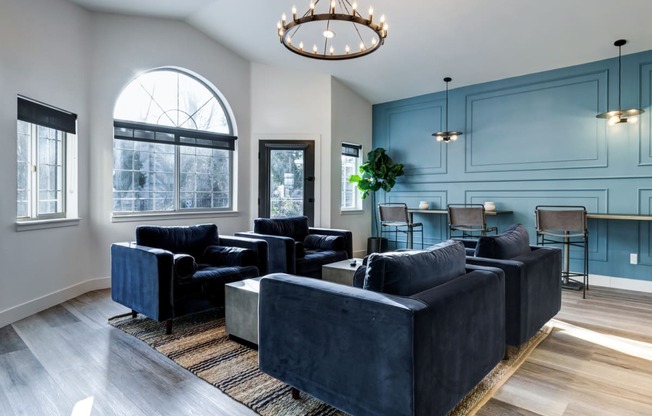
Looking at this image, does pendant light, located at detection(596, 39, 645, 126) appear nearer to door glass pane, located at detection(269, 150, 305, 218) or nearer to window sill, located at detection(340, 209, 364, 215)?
window sill, located at detection(340, 209, 364, 215)

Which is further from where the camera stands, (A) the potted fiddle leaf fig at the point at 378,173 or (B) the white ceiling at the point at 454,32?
(A) the potted fiddle leaf fig at the point at 378,173

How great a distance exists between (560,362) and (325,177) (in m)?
3.95

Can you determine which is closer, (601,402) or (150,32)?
(601,402)

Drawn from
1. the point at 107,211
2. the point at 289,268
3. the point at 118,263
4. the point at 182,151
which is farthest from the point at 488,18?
the point at 107,211

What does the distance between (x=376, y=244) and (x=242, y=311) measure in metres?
4.06

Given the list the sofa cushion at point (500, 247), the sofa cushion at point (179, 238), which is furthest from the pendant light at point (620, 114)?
the sofa cushion at point (179, 238)

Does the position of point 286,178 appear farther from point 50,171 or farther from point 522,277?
point 522,277

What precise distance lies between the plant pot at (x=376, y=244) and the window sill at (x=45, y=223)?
4292 millimetres

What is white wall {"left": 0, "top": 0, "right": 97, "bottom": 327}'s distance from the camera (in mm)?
3035

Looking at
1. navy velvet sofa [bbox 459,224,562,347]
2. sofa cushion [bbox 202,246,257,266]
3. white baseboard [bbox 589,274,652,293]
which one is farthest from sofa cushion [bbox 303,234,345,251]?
white baseboard [bbox 589,274,652,293]

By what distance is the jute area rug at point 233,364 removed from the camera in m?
1.86

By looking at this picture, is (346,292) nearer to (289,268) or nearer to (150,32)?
(289,268)

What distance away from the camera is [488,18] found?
4055 mm

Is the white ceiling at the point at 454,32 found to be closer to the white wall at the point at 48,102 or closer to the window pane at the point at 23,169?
the white wall at the point at 48,102
